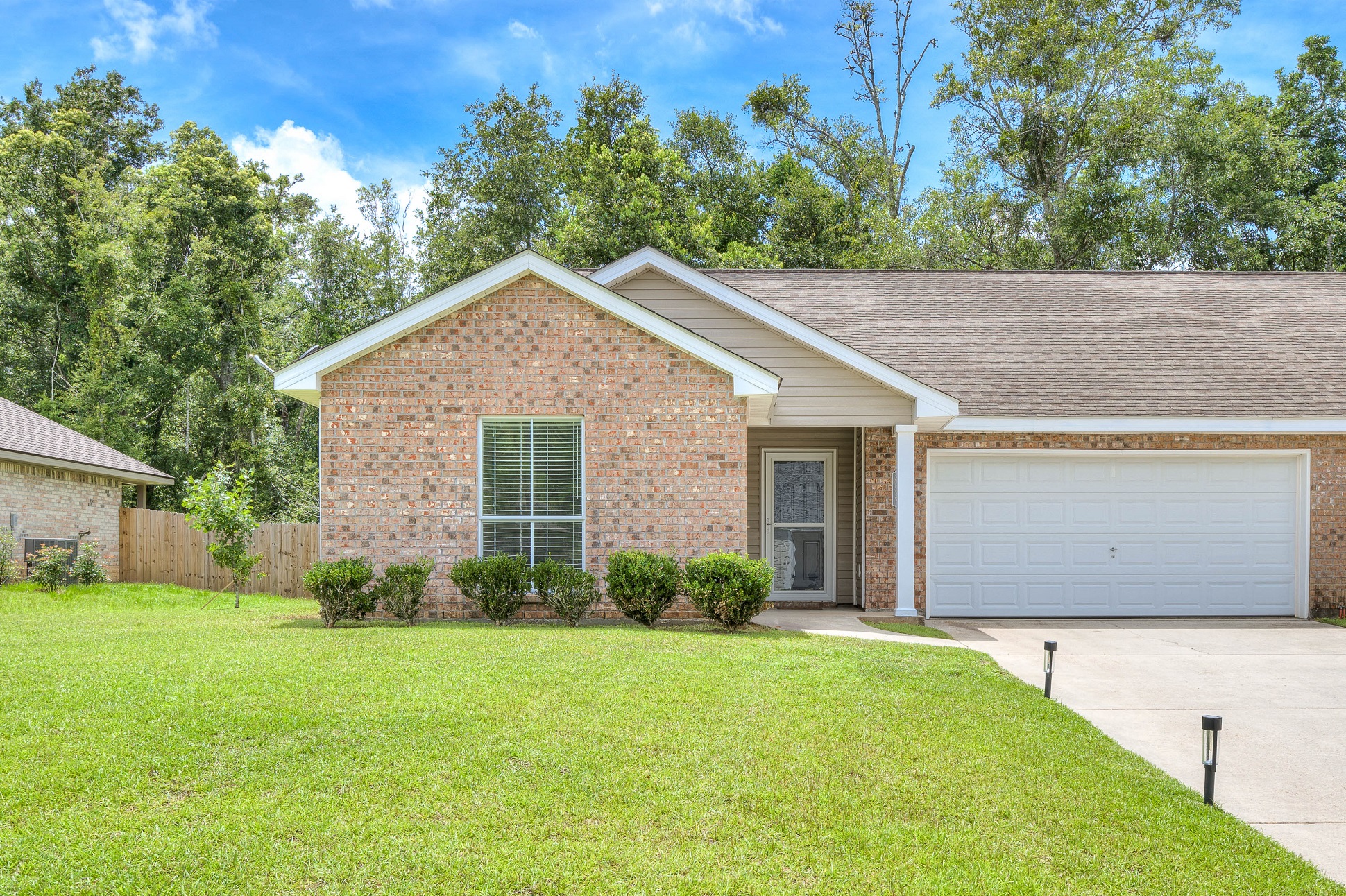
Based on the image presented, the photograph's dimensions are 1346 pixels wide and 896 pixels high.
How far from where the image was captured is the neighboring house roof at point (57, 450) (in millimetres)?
17062

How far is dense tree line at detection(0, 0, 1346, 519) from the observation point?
27.7m

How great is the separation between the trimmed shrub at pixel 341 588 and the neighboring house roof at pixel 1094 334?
6.97 meters

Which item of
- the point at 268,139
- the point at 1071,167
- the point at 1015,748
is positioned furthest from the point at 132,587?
the point at 1071,167

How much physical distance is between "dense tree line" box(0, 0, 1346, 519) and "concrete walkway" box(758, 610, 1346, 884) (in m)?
17.7

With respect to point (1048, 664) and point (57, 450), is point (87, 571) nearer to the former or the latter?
point (57, 450)

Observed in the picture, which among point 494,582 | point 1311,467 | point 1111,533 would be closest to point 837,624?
point 494,582

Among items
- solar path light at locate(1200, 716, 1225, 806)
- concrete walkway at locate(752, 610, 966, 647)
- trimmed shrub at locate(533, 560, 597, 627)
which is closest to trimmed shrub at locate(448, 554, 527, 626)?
trimmed shrub at locate(533, 560, 597, 627)

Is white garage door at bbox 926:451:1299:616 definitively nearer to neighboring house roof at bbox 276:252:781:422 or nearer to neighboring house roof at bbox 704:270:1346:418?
neighboring house roof at bbox 704:270:1346:418

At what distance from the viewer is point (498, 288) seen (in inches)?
424

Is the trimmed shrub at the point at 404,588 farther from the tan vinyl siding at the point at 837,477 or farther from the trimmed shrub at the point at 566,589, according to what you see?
the tan vinyl siding at the point at 837,477

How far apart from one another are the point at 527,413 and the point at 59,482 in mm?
13003

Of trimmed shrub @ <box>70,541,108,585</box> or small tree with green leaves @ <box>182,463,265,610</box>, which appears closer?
small tree with green leaves @ <box>182,463,265,610</box>

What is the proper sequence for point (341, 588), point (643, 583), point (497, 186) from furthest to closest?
1. point (497, 186)
2. point (643, 583)
3. point (341, 588)

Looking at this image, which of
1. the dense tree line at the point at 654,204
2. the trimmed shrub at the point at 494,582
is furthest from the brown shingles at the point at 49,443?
the trimmed shrub at the point at 494,582
